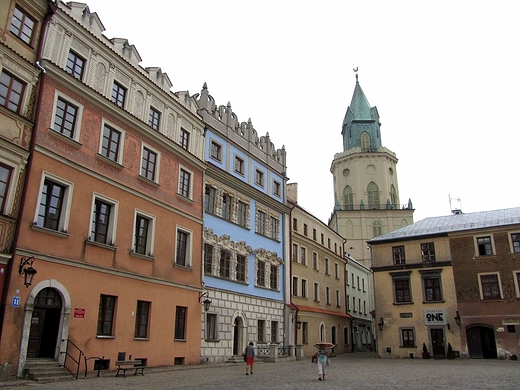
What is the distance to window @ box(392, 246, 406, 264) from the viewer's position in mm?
38906

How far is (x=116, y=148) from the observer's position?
21375mm

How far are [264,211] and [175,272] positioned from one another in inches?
435

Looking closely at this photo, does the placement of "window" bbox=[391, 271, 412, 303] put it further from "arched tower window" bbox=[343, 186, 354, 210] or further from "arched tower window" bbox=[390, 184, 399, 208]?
"arched tower window" bbox=[390, 184, 399, 208]

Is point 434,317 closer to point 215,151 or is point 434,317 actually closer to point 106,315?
point 215,151

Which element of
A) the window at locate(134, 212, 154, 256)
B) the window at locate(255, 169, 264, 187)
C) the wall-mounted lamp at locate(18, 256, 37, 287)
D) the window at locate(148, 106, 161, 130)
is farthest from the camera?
the window at locate(255, 169, 264, 187)

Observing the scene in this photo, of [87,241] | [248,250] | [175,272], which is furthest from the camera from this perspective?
[248,250]

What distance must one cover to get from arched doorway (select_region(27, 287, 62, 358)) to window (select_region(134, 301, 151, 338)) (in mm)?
4267

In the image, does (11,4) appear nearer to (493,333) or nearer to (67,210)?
(67,210)

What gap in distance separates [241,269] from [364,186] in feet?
158

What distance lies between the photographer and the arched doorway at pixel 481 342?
3348 centimetres

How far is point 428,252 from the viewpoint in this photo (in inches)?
1486

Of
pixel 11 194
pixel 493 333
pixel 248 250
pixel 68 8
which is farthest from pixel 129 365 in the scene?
pixel 493 333

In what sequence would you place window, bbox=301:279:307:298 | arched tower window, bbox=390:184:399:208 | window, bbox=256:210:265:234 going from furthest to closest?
arched tower window, bbox=390:184:399:208 < window, bbox=301:279:307:298 < window, bbox=256:210:265:234

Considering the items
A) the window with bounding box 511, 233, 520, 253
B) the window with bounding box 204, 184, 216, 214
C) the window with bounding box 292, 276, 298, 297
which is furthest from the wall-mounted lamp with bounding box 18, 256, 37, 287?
the window with bounding box 511, 233, 520, 253
